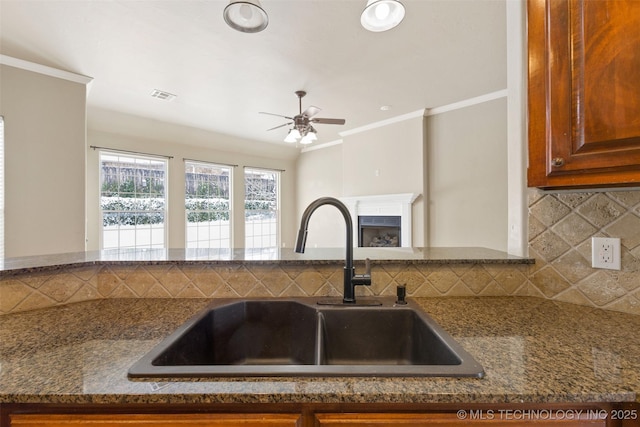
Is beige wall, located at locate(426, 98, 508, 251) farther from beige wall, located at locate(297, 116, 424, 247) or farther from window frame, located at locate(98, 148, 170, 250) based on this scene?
window frame, located at locate(98, 148, 170, 250)

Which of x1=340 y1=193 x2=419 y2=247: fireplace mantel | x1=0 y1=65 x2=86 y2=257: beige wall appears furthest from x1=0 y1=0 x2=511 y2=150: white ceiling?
x1=340 y1=193 x2=419 y2=247: fireplace mantel

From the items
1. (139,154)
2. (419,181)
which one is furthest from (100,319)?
(139,154)

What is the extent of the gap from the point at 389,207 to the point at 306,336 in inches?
159

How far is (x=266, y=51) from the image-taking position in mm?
2773

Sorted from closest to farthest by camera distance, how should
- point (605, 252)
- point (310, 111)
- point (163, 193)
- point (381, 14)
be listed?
point (605, 252) < point (381, 14) < point (310, 111) < point (163, 193)

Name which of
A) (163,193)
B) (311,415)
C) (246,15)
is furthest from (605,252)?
(163,193)

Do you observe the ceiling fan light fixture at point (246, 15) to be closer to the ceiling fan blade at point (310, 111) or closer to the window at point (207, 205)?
the ceiling fan blade at point (310, 111)

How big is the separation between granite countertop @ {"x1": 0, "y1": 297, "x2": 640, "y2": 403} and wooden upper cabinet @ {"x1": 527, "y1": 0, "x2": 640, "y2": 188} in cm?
46

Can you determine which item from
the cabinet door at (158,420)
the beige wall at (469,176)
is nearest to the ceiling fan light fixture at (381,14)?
the cabinet door at (158,420)

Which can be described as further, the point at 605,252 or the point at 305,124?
the point at 305,124

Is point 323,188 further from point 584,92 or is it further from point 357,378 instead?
point 357,378

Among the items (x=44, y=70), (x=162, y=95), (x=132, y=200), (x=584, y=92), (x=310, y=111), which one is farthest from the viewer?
(x=132, y=200)

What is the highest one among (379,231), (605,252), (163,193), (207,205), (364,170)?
(364,170)

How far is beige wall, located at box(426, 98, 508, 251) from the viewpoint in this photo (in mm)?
3838
